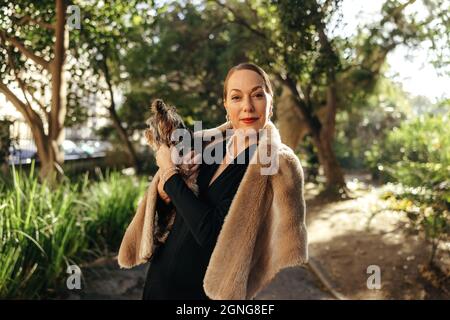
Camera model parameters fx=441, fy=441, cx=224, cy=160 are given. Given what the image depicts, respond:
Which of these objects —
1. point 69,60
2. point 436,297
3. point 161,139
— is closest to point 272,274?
point 161,139

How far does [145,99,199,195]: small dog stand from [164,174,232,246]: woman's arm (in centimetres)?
6

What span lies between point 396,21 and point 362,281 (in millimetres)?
5430

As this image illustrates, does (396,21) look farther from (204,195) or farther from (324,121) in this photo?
(204,195)

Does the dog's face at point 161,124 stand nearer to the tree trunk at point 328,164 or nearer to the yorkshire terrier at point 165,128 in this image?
the yorkshire terrier at point 165,128

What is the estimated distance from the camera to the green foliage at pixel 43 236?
11.0 feet

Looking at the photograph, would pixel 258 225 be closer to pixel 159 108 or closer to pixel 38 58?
pixel 159 108

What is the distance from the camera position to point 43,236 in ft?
12.3

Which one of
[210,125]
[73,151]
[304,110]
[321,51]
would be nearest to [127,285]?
[321,51]

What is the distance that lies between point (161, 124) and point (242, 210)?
0.35 m

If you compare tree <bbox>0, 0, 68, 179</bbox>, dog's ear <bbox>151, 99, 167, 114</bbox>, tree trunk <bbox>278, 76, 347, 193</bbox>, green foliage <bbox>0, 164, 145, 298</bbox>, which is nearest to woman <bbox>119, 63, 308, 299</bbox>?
dog's ear <bbox>151, 99, 167, 114</bbox>

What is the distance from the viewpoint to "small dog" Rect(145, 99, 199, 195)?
1293 mm

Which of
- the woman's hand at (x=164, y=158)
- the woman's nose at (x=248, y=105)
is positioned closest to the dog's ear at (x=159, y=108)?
the woman's hand at (x=164, y=158)

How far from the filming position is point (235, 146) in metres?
1.39

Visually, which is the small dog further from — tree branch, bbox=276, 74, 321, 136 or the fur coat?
tree branch, bbox=276, 74, 321, 136
